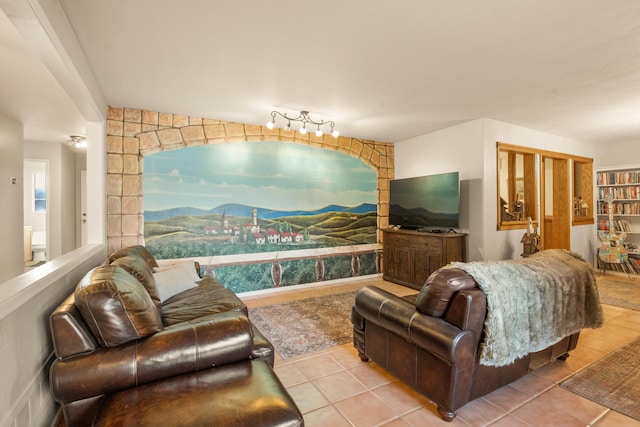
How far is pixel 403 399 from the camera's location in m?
1.99

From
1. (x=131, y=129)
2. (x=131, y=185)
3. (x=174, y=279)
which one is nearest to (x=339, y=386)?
(x=174, y=279)

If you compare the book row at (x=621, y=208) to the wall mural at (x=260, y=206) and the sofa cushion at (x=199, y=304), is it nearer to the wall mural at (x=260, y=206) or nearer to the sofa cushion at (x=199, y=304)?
the wall mural at (x=260, y=206)

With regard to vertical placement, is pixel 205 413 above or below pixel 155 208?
below

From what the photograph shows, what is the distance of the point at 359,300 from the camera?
2348 mm

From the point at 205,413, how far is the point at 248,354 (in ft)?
1.44

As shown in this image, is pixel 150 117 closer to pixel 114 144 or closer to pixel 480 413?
pixel 114 144

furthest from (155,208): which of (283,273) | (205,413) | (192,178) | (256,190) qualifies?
(205,413)

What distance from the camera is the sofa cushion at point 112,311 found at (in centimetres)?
138

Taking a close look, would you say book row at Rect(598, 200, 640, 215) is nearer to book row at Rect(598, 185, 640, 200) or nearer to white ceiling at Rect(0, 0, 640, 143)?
book row at Rect(598, 185, 640, 200)

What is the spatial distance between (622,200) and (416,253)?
432cm

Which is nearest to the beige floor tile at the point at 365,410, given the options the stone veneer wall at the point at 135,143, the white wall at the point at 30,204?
the stone veneer wall at the point at 135,143

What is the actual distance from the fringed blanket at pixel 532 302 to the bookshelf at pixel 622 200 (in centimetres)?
440

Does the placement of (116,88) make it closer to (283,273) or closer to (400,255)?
(283,273)

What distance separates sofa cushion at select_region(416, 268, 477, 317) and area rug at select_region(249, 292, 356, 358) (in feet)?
4.23
